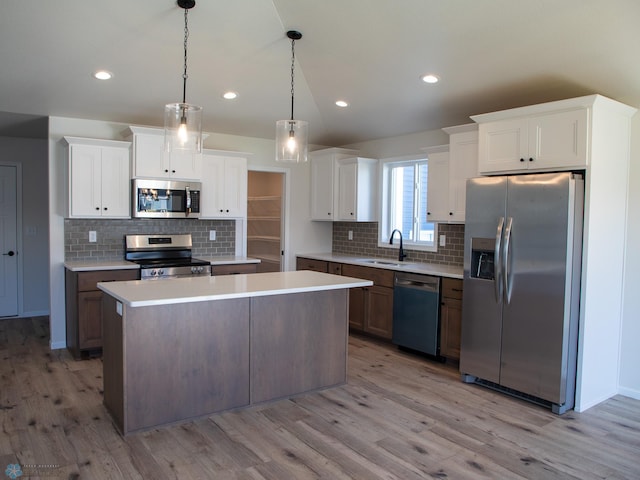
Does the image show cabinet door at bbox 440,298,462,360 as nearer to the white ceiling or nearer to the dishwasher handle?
the dishwasher handle

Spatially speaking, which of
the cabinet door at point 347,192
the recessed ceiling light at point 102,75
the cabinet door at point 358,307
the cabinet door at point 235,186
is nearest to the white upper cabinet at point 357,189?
the cabinet door at point 347,192

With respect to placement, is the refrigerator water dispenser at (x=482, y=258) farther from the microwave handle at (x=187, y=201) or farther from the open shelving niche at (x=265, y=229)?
the open shelving niche at (x=265, y=229)

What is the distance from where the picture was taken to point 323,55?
14.7 ft

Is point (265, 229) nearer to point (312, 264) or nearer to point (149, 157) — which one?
point (312, 264)

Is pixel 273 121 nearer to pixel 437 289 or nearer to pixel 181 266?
pixel 181 266

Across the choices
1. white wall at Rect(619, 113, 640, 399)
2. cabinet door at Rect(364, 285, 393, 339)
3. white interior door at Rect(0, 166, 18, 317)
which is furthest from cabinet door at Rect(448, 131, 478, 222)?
white interior door at Rect(0, 166, 18, 317)

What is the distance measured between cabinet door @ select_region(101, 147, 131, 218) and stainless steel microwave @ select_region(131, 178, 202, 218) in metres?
0.08

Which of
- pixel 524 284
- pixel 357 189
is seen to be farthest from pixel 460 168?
pixel 357 189

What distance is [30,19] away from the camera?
11.8 feet

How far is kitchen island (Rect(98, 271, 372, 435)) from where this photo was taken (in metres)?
3.12

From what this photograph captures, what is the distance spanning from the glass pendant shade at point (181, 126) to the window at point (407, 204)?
3016 millimetres

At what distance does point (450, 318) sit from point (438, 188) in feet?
4.35

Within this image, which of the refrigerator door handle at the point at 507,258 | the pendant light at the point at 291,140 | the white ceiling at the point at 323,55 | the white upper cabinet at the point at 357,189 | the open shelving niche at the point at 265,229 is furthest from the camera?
the open shelving niche at the point at 265,229

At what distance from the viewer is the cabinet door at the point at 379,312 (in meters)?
5.25
